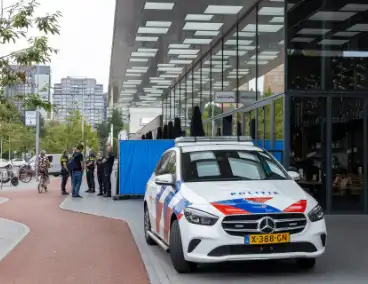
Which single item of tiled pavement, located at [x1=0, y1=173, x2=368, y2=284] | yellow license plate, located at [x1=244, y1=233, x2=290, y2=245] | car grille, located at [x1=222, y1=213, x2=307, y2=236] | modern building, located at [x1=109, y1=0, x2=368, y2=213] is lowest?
tiled pavement, located at [x1=0, y1=173, x2=368, y2=284]

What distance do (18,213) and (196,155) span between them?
8.36m

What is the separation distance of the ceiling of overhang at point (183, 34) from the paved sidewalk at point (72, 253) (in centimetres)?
596

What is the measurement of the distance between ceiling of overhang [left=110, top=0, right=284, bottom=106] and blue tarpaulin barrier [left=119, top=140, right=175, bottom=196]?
3.47 m

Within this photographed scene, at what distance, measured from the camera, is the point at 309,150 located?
14.8m

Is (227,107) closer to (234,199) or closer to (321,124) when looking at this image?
(321,124)

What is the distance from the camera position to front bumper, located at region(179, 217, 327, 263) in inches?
283

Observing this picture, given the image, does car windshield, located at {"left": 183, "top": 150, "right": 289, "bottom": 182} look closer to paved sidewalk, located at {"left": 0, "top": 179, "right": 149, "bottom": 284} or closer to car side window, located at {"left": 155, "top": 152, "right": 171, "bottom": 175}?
car side window, located at {"left": 155, "top": 152, "right": 171, "bottom": 175}

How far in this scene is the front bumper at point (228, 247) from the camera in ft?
23.6

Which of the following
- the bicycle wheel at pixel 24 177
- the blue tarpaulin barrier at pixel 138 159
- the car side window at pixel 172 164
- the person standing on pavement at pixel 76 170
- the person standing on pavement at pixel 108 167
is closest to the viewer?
the car side window at pixel 172 164

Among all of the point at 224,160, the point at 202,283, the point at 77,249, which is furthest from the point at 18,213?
the point at 202,283

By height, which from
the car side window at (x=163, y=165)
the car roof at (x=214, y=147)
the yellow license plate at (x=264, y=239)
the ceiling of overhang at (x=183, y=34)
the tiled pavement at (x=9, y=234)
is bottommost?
the tiled pavement at (x=9, y=234)

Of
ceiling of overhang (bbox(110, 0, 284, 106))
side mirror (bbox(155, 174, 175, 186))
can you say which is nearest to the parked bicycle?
ceiling of overhang (bbox(110, 0, 284, 106))

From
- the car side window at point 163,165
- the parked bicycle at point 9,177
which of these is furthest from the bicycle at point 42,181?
the car side window at point 163,165

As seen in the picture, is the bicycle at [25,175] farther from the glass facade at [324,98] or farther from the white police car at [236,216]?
the white police car at [236,216]
